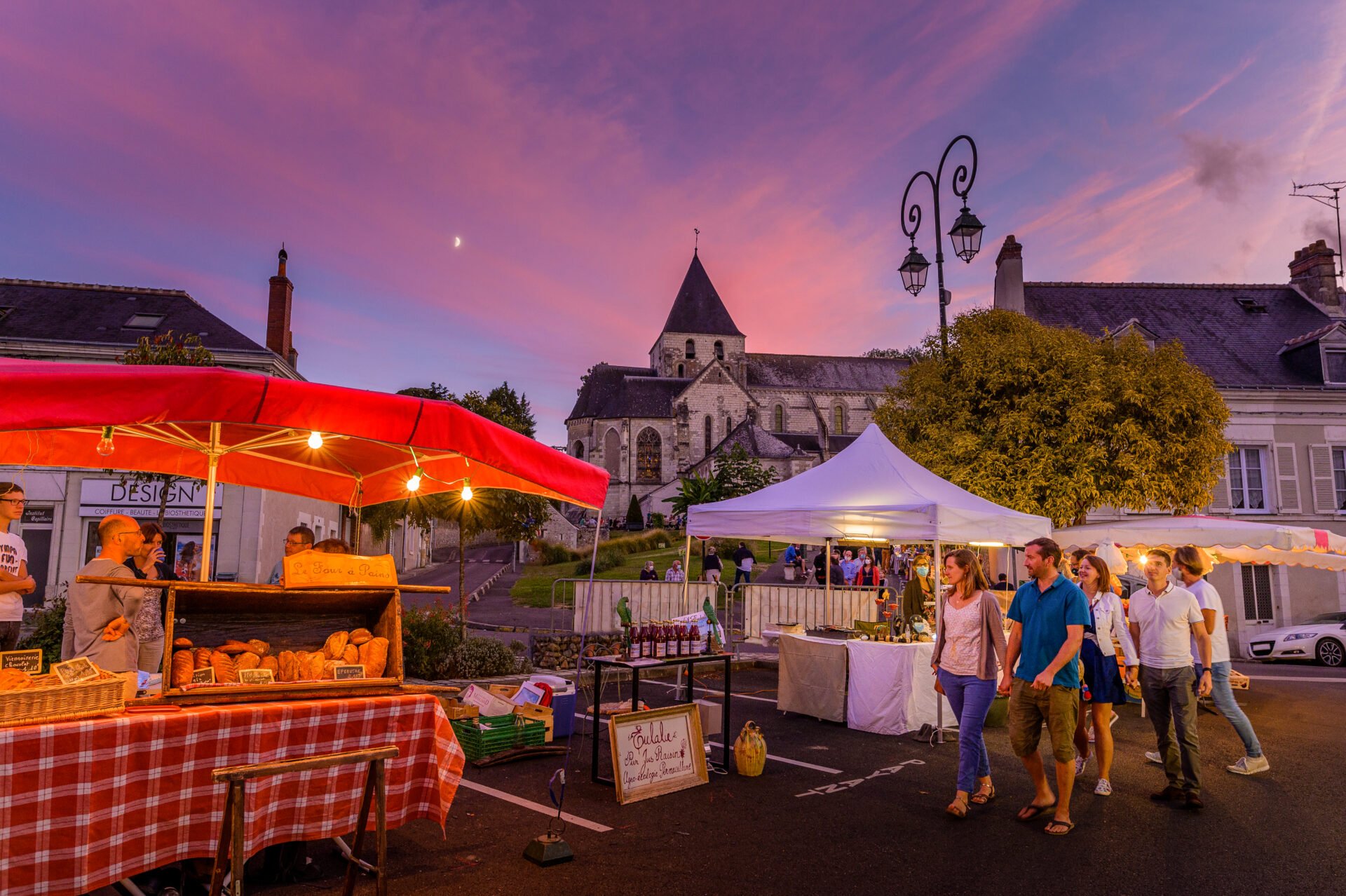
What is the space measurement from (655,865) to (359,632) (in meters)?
2.43

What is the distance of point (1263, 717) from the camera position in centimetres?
1073

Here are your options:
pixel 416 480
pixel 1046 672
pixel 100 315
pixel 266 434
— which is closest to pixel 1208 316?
pixel 1046 672

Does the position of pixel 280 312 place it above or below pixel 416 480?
above

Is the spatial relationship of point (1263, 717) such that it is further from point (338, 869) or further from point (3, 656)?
point (3, 656)

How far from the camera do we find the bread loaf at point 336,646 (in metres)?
4.85

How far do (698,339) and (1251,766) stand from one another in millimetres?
67115

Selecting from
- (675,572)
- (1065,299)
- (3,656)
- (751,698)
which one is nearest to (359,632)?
(3,656)

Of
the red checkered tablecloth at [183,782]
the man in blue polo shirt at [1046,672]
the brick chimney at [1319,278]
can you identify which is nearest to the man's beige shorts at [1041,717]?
the man in blue polo shirt at [1046,672]

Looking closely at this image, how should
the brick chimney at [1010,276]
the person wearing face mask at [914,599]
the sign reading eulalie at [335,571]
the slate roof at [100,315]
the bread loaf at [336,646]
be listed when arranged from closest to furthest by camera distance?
the sign reading eulalie at [335,571]
the bread loaf at [336,646]
the person wearing face mask at [914,599]
the slate roof at [100,315]
the brick chimney at [1010,276]

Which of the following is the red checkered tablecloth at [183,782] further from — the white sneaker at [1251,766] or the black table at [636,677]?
the white sneaker at [1251,766]

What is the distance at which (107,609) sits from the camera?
5410 mm

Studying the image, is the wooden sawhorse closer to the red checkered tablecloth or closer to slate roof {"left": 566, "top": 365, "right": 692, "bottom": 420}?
the red checkered tablecloth

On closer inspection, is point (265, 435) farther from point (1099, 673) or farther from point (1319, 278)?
point (1319, 278)

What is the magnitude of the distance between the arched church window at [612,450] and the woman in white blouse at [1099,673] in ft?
198
